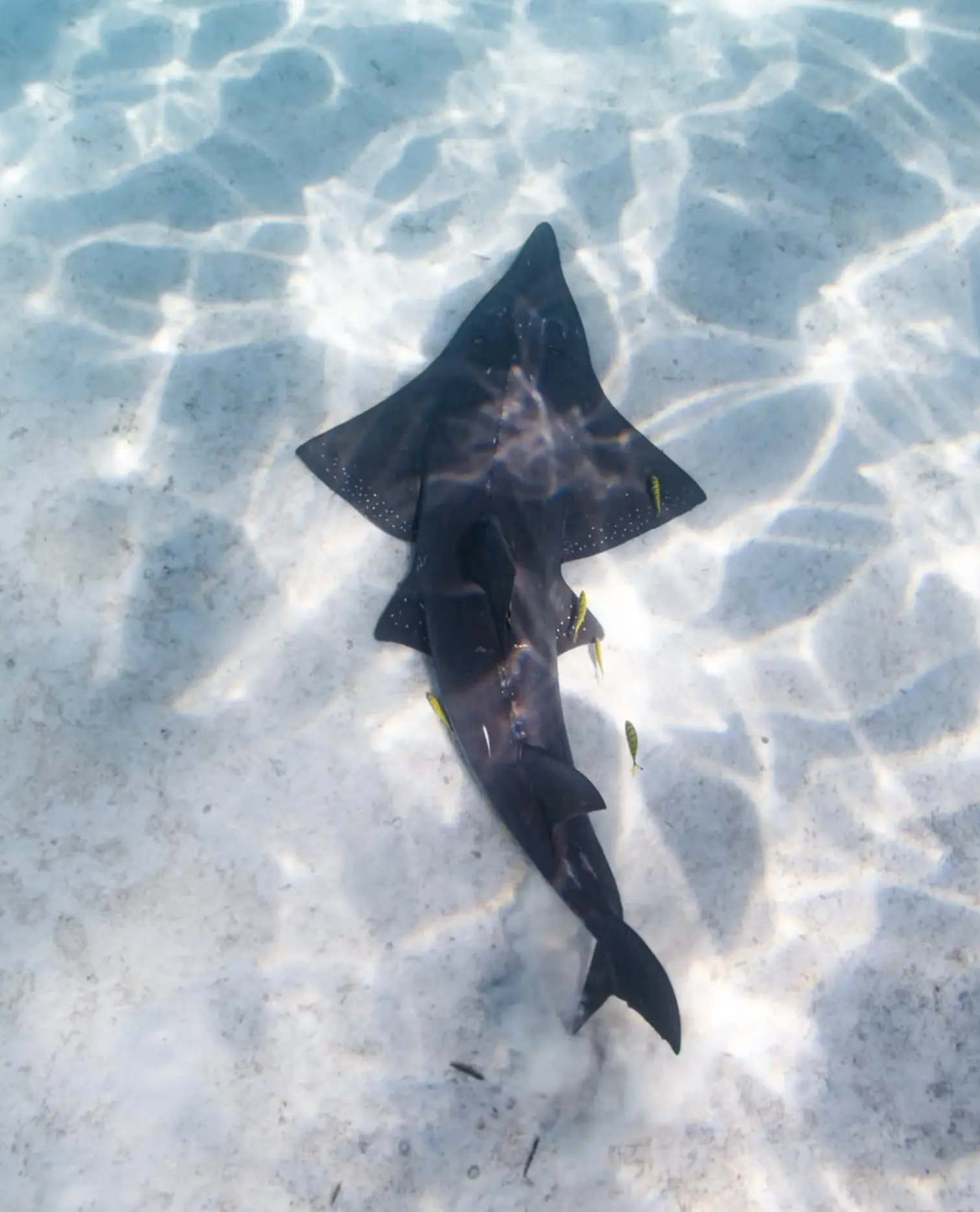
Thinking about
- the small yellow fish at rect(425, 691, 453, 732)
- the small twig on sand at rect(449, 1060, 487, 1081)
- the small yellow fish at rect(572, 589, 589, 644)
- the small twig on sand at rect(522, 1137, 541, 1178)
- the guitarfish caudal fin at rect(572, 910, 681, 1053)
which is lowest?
the small twig on sand at rect(522, 1137, 541, 1178)

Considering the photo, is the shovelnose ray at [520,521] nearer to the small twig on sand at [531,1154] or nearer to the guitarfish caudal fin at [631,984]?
the guitarfish caudal fin at [631,984]

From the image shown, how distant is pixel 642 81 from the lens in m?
6.54

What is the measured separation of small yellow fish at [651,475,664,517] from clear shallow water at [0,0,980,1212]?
19 centimetres

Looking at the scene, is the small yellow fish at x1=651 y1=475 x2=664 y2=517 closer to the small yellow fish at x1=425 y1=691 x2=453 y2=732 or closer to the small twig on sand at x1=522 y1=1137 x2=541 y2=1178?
the small yellow fish at x1=425 y1=691 x2=453 y2=732

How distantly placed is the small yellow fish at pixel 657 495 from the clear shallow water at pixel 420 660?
19 centimetres

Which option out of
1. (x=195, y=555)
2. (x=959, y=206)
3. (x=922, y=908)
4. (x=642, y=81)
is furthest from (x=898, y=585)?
(x=642, y=81)

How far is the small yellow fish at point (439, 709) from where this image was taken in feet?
13.0

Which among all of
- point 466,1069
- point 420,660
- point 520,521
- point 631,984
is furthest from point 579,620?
point 466,1069

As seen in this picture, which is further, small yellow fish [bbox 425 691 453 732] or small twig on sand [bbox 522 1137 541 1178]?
small yellow fish [bbox 425 691 453 732]

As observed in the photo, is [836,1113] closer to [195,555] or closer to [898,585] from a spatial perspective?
[898,585]

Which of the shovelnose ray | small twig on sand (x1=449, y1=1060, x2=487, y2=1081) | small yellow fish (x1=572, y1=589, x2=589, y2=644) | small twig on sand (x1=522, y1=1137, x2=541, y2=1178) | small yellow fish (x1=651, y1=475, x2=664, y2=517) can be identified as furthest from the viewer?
small yellow fish (x1=651, y1=475, x2=664, y2=517)

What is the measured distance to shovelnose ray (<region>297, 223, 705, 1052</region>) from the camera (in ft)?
11.7

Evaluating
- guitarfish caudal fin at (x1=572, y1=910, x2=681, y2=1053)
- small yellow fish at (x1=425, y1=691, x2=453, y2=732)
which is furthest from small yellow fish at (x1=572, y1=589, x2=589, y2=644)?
guitarfish caudal fin at (x1=572, y1=910, x2=681, y2=1053)

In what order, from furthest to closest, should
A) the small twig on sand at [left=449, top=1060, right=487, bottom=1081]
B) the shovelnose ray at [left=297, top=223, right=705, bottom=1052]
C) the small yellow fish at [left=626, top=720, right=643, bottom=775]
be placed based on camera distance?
the small yellow fish at [left=626, top=720, right=643, bottom=775]
the shovelnose ray at [left=297, top=223, right=705, bottom=1052]
the small twig on sand at [left=449, top=1060, right=487, bottom=1081]
